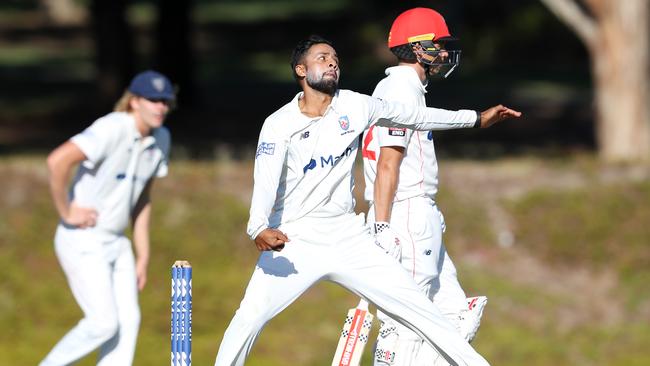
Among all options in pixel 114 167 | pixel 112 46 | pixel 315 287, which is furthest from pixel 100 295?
pixel 112 46

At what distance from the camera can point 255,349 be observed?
14.1 meters

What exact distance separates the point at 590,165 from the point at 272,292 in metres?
11.9

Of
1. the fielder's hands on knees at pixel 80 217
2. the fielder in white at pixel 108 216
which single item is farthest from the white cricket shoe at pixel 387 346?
the fielder's hands on knees at pixel 80 217

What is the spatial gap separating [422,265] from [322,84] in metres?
1.42

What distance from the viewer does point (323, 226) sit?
7590 millimetres

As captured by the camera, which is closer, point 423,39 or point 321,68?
point 321,68

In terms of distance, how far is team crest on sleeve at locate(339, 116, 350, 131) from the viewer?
7.50 metres

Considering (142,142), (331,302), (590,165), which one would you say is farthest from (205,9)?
(142,142)

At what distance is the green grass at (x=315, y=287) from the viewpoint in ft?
46.0

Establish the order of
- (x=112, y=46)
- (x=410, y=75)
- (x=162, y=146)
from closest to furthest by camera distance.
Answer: (x=410, y=75) < (x=162, y=146) < (x=112, y=46)

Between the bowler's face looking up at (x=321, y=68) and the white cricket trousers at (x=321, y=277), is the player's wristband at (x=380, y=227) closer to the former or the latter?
the white cricket trousers at (x=321, y=277)

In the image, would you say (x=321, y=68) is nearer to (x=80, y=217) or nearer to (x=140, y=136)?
(x=140, y=136)

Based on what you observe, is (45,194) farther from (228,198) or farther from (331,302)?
(331,302)

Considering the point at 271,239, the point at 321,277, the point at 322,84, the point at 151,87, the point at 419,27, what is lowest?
the point at 321,277
